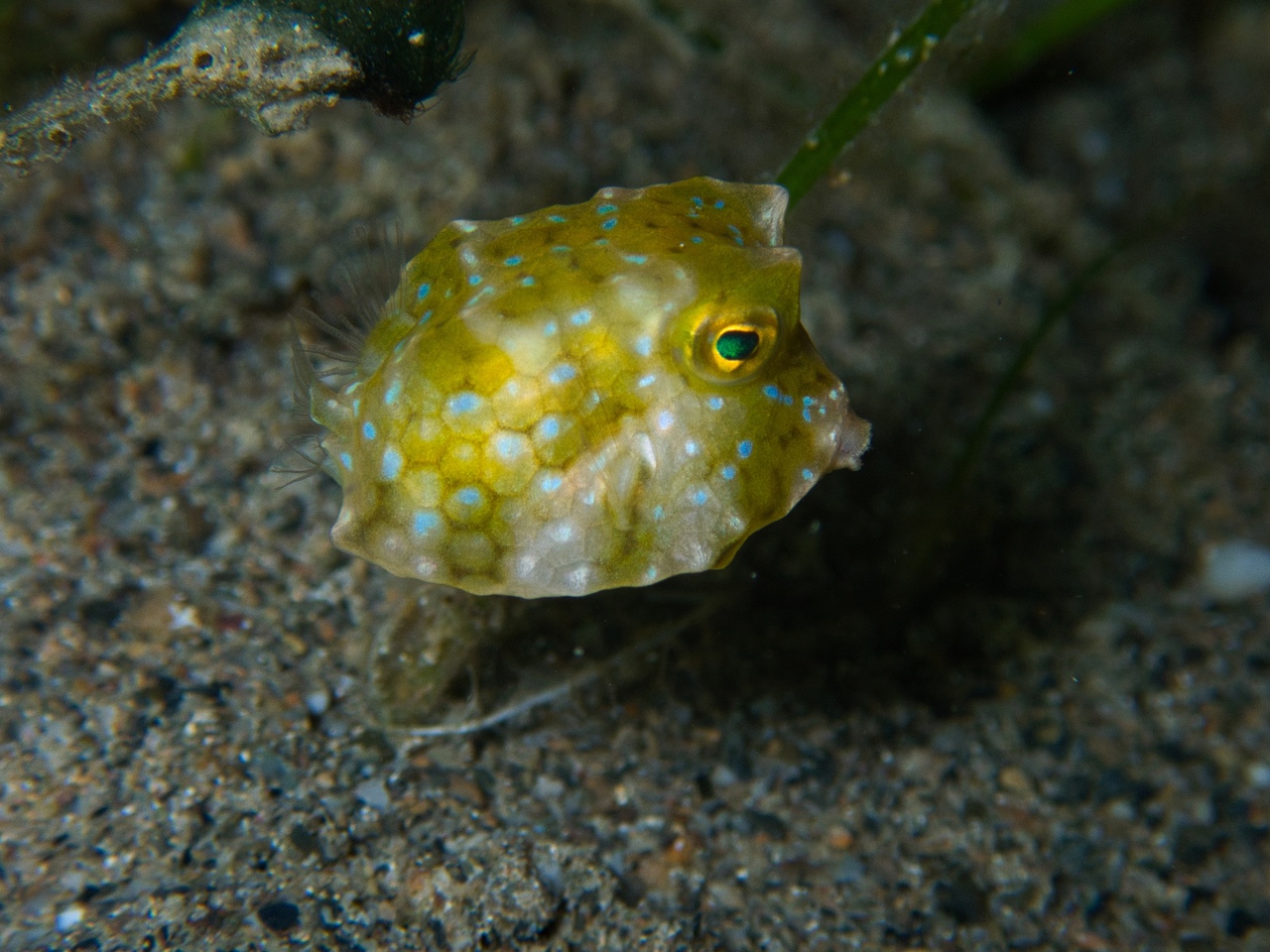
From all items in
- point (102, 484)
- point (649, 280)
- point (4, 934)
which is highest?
point (102, 484)

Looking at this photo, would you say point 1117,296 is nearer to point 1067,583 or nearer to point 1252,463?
point 1252,463

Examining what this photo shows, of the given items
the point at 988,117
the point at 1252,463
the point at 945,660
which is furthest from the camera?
the point at 988,117

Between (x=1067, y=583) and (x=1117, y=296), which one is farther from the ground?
(x=1117, y=296)

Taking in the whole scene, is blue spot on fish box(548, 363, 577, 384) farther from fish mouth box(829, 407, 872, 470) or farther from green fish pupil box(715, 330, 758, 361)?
fish mouth box(829, 407, 872, 470)

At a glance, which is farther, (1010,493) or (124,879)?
(1010,493)

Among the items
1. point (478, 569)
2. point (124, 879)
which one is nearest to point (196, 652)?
point (124, 879)

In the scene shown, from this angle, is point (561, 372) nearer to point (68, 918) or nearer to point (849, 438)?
point (849, 438)

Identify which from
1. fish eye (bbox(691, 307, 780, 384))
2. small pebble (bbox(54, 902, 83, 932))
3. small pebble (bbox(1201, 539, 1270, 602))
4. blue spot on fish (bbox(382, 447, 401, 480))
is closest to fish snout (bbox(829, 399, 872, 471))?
fish eye (bbox(691, 307, 780, 384))

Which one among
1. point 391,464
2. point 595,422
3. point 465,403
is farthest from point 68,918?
point 595,422

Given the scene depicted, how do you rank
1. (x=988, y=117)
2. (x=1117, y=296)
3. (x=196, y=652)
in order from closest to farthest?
(x=196, y=652) → (x=1117, y=296) → (x=988, y=117)
